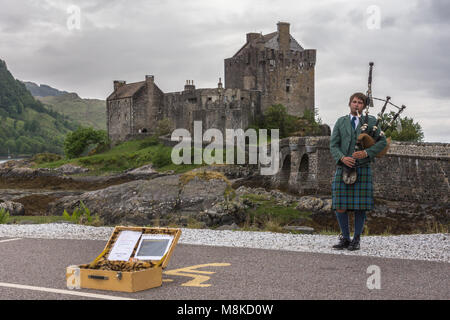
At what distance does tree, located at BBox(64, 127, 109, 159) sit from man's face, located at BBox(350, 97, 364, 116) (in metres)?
71.3

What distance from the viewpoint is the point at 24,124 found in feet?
517

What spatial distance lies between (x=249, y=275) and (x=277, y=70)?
62.2m

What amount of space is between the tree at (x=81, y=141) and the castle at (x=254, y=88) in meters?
7.90

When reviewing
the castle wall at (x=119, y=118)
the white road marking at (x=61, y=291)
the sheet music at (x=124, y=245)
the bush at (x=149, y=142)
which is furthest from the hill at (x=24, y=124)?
the white road marking at (x=61, y=291)

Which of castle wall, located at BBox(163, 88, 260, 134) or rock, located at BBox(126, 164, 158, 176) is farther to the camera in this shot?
castle wall, located at BBox(163, 88, 260, 134)

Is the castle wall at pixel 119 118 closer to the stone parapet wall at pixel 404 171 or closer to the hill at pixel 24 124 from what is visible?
the stone parapet wall at pixel 404 171

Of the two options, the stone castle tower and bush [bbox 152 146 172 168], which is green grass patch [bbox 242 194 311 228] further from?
the stone castle tower

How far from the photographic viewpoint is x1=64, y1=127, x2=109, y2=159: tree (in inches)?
3078

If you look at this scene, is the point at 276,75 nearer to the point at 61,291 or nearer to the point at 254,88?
the point at 254,88

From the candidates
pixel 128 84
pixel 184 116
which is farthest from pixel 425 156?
pixel 128 84

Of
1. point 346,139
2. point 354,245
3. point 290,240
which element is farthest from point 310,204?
point 346,139

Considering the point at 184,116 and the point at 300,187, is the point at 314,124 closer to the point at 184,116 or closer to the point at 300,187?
the point at 184,116

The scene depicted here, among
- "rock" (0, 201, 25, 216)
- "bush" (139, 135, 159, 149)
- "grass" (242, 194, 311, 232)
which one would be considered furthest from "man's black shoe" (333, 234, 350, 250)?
"bush" (139, 135, 159, 149)

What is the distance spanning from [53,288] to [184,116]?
216 ft
